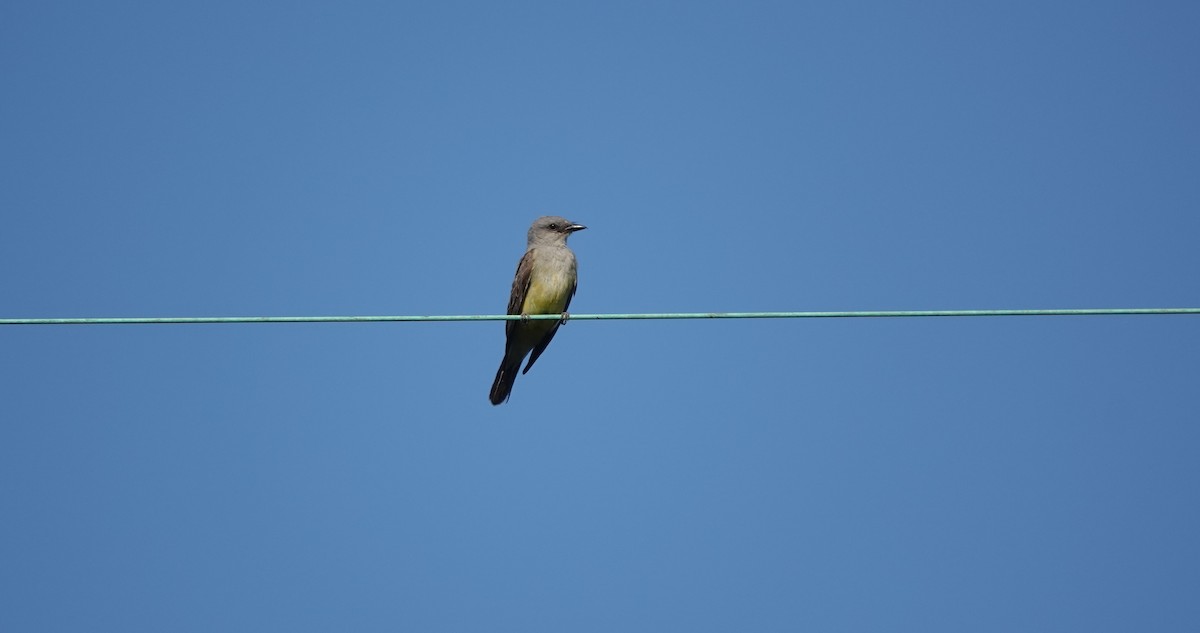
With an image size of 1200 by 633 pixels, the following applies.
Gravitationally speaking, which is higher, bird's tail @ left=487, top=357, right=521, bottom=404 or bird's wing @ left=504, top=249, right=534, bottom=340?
bird's wing @ left=504, top=249, right=534, bottom=340

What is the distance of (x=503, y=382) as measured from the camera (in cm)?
1245

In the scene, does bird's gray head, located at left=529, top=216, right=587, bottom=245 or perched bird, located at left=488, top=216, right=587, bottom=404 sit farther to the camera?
bird's gray head, located at left=529, top=216, right=587, bottom=245

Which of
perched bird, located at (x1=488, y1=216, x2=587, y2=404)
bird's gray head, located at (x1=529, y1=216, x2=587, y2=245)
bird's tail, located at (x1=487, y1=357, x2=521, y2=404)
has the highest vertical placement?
bird's gray head, located at (x1=529, y1=216, x2=587, y2=245)

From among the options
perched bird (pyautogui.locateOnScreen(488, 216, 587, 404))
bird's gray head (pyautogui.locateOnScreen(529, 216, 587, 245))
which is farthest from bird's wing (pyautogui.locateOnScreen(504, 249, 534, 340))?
bird's gray head (pyautogui.locateOnScreen(529, 216, 587, 245))

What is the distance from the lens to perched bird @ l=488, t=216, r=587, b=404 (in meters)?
12.0

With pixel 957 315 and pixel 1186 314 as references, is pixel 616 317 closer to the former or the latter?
pixel 957 315

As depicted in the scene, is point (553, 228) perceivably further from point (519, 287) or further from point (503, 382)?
point (503, 382)

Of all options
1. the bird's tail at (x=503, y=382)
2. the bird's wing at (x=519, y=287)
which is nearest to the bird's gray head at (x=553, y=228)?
the bird's wing at (x=519, y=287)

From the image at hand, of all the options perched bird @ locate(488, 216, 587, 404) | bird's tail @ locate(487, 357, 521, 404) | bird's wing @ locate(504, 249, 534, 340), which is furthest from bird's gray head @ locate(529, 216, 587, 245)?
bird's tail @ locate(487, 357, 521, 404)

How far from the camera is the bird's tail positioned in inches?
488

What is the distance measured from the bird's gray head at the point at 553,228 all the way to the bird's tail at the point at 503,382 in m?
1.31

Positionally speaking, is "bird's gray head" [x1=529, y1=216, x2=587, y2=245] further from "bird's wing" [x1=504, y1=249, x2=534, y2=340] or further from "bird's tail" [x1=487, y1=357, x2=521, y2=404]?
"bird's tail" [x1=487, y1=357, x2=521, y2=404]

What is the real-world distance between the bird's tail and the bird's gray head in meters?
1.31

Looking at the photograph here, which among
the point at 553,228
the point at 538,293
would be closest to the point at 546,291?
the point at 538,293
